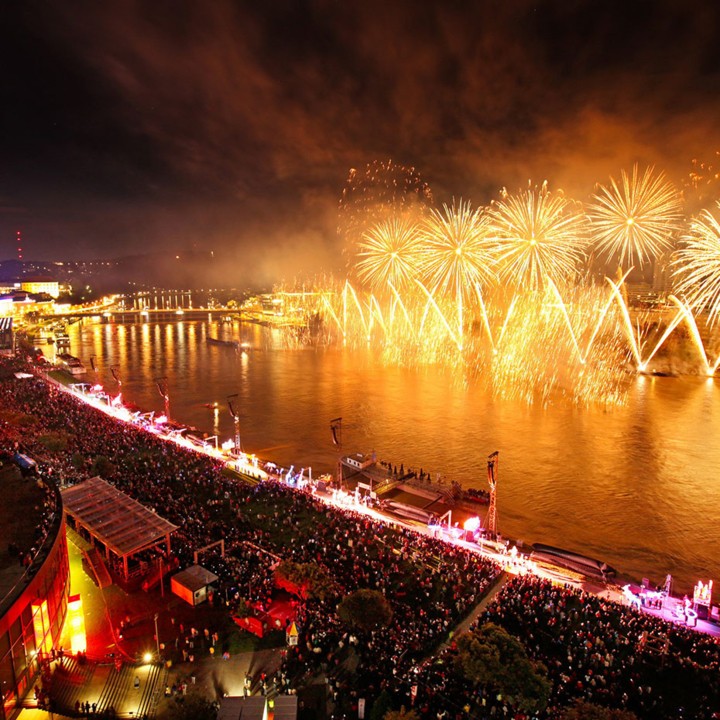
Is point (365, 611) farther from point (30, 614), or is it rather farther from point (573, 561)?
point (573, 561)

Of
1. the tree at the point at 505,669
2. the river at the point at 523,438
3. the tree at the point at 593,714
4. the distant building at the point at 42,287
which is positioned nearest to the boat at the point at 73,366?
the river at the point at 523,438

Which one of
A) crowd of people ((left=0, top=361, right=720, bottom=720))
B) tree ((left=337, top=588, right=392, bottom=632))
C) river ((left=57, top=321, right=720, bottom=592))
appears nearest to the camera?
crowd of people ((left=0, top=361, right=720, bottom=720))

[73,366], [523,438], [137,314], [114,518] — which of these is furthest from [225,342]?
[137,314]

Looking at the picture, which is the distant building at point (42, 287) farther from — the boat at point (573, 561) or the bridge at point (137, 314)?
the boat at point (573, 561)

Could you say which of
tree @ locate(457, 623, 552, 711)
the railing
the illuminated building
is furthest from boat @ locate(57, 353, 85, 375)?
tree @ locate(457, 623, 552, 711)

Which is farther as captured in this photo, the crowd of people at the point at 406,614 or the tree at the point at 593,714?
the crowd of people at the point at 406,614

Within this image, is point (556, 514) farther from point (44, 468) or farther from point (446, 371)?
point (446, 371)

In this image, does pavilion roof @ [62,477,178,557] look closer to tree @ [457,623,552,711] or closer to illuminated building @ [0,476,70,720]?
illuminated building @ [0,476,70,720]
